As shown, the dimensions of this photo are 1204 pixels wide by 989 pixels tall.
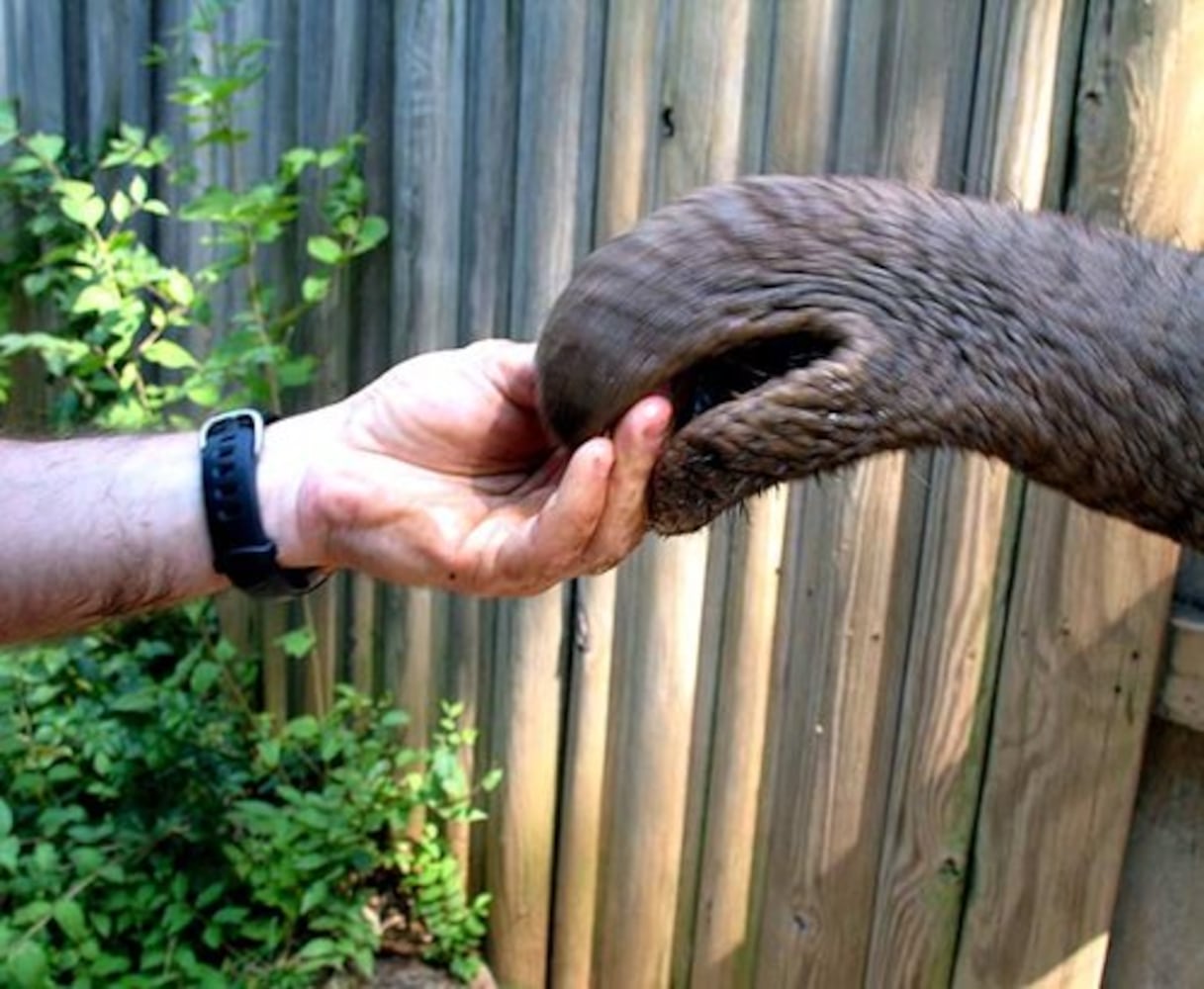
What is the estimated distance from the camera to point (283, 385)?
408 centimetres

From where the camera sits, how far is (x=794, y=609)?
295 centimetres

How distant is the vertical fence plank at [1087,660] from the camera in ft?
7.49

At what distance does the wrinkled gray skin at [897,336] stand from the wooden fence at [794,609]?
72 centimetres

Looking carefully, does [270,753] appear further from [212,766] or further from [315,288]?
[315,288]

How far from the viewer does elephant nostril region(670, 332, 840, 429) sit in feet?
5.15

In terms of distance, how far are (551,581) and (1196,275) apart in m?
0.76

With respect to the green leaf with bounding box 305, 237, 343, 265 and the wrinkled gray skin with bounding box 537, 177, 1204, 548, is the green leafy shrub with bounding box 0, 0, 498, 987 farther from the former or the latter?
the wrinkled gray skin with bounding box 537, 177, 1204, 548

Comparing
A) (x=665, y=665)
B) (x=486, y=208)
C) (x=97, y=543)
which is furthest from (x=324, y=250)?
(x=97, y=543)

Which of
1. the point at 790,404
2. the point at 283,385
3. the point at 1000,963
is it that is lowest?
the point at 1000,963

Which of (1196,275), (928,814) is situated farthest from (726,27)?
(1196,275)

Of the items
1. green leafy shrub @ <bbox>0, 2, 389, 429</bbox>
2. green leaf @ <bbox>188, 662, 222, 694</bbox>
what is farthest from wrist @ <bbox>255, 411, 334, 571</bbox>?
green leaf @ <bbox>188, 662, 222, 694</bbox>

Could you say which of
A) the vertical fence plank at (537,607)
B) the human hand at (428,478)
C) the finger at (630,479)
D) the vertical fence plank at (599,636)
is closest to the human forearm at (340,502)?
the human hand at (428,478)

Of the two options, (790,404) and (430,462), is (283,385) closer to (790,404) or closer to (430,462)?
(430,462)

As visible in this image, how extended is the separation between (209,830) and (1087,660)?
2078mm
